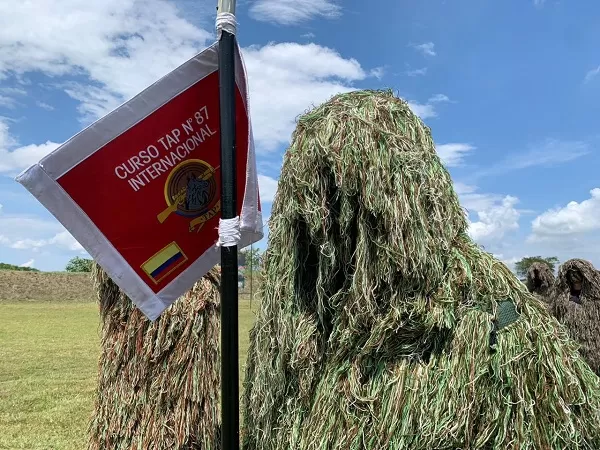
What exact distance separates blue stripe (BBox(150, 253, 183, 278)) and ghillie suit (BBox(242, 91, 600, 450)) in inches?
17.2

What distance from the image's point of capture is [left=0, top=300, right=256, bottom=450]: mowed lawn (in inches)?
215

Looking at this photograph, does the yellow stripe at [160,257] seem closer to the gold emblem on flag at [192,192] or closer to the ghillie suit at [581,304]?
the gold emblem on flag at [192,192]

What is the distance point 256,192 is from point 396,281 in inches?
25.5

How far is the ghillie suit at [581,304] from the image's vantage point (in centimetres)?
561

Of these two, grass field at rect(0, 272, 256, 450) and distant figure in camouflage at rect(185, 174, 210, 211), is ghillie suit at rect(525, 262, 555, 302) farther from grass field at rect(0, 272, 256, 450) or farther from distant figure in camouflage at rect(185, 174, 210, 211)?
distant figure in camouflage at rect(185, 174, 210, 211)

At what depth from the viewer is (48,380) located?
884cm

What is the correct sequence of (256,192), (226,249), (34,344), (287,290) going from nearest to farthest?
(226,249)
(256,192)
(287,290)
(34,344)

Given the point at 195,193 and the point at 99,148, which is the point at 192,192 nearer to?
the point at 195,193

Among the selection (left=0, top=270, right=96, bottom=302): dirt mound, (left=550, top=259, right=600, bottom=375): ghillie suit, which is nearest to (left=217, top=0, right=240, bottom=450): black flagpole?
(left=550, top=259, right=600, bottom=375): ghillie suit

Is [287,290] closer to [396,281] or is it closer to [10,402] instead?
[396,281]

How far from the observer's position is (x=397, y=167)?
2.07 m

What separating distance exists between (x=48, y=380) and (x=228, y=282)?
27.5 ft

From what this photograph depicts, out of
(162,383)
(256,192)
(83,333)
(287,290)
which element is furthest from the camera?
(83,333)

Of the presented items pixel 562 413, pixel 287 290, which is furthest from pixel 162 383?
pixel 562 413
